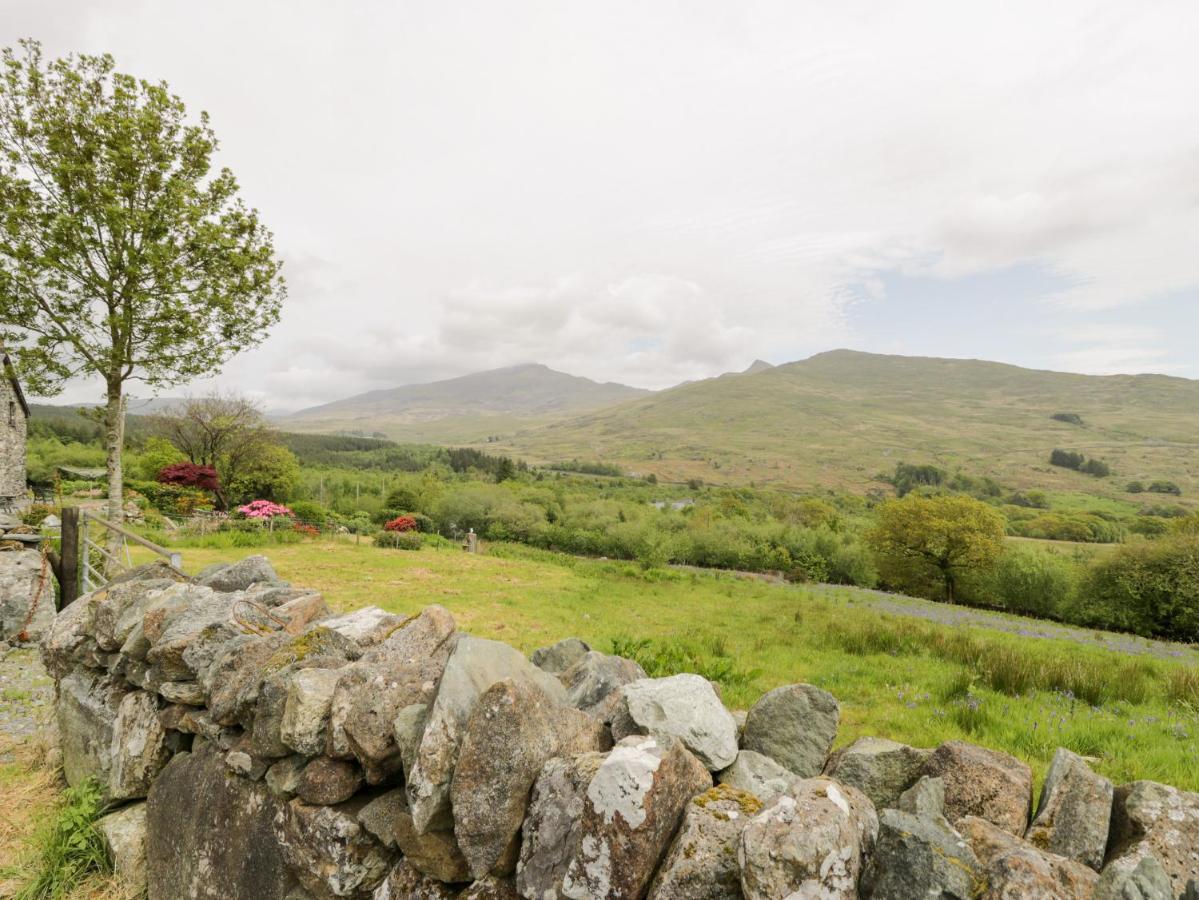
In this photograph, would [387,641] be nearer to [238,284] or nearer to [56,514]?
[238,284]

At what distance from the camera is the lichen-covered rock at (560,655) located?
538 centimetres

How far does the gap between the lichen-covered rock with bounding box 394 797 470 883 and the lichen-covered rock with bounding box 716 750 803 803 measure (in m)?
1.44

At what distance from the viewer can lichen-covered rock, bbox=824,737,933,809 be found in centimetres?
285

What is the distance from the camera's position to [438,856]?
2.81 metres

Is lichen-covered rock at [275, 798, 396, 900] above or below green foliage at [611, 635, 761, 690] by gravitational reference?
above

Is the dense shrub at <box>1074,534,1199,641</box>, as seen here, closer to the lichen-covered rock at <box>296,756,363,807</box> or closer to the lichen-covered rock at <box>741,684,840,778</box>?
the lichen-covered rock at <box>741,684,840,778</box>

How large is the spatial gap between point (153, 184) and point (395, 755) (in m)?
16.6

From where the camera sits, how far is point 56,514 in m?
22.7

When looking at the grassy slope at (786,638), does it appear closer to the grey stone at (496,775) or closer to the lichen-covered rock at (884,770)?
the lichen-covered rock at (884,770)

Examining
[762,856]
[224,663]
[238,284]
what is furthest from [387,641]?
[238,284]

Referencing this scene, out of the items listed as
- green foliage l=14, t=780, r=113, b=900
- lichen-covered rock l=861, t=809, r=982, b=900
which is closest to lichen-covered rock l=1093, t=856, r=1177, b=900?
lichen-covered rock l=861, t=809, r=982, b=900

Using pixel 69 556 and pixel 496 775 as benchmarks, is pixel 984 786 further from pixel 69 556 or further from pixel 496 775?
pixel 69 556

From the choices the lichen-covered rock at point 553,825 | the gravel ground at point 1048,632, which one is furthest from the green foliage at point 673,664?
the gravel ground at point 1048,632

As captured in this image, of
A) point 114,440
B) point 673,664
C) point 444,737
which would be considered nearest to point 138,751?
point 444,737
